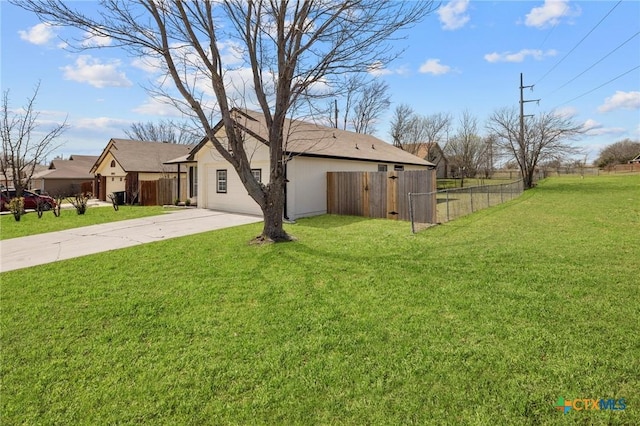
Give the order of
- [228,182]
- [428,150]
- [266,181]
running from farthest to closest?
[428,150] → [228,182] → [266,181]

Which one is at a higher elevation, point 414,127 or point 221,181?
point 414,127

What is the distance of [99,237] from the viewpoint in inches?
370

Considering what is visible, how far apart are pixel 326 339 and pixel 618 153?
83.1 m

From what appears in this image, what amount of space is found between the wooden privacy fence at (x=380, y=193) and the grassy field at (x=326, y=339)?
4.87 meters

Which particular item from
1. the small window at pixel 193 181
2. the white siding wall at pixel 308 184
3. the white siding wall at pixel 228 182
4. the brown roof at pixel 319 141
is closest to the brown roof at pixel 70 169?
the small window at pixel 193 181

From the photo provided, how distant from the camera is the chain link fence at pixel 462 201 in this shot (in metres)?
10.8

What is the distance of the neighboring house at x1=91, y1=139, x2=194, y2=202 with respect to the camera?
80.4ft

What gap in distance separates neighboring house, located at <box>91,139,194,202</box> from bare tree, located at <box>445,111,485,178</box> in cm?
3190

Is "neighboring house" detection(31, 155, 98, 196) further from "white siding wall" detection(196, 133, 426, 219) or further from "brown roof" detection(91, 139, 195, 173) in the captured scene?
"white siding wall" detection(196, 133, 426, 219)

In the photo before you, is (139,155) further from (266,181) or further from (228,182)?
(266,181)

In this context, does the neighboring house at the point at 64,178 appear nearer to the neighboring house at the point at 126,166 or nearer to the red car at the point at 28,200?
the neighboring house at the point at 126,166

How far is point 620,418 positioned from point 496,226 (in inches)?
339

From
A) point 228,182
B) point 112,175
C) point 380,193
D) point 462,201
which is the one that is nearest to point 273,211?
point 380,193

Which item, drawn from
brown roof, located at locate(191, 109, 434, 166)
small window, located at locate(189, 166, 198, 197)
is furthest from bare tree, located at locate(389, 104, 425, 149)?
small window, located at locate(189, 166, 198, 197)
